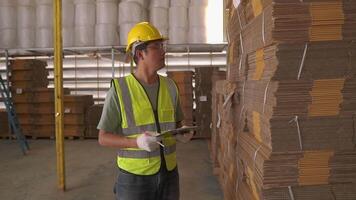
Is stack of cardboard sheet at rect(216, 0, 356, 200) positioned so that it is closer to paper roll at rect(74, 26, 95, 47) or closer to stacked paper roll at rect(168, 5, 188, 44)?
stacked paper roll at rect(168, 5, 188, 44)

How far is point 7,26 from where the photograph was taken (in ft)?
35.9

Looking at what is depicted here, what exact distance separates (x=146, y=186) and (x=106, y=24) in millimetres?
8161

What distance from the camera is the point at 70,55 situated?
463 inches

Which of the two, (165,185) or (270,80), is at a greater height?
(270,80)

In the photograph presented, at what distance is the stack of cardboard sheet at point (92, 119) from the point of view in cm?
1034

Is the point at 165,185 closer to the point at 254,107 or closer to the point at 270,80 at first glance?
the point at 254,107

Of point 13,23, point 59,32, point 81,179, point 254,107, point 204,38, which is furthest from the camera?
point 13,23

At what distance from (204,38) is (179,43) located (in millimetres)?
671

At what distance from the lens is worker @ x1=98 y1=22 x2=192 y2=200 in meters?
2.59

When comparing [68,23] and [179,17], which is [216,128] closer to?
[179,17]

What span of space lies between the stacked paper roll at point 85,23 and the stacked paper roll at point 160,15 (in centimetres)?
161

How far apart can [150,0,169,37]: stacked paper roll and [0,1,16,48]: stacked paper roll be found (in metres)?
4.00

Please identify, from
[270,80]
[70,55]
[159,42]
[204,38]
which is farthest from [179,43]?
[270,80]

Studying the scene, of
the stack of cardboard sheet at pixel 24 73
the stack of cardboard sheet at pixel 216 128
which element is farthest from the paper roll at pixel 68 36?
the stack of cardboard sheet at pixel 216 128
